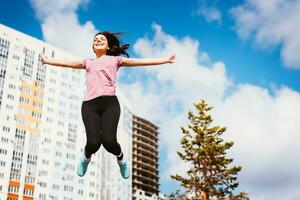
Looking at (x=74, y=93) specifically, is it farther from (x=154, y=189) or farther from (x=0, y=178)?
(x=154, y=189)

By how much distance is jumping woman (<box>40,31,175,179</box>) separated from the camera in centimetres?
671

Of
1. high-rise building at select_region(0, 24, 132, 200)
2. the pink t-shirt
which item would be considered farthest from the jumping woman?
high-rise building at select_region(0, 24, 132, 200)

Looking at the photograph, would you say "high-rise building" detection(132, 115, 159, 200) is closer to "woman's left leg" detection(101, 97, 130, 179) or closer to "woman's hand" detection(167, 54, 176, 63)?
"woman's hand" detection(167, 54, 176, 63)

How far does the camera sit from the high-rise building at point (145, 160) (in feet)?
454

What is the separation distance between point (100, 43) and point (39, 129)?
299 ft

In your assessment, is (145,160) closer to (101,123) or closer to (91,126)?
(101,123)

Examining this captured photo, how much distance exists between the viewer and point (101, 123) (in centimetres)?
684

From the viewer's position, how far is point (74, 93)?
10300 centimetres

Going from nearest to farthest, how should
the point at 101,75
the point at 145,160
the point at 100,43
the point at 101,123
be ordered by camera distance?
the point at 101,123, the point at 101,75, the point at 100,43, the point at 145,160

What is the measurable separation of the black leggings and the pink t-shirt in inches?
4.8

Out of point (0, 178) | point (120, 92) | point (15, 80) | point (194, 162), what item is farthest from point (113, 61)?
point (120, 92)

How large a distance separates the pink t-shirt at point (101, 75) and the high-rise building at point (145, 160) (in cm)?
12794

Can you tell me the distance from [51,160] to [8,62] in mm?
24295

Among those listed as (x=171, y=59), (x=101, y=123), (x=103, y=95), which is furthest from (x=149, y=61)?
(x=101, y=123)
